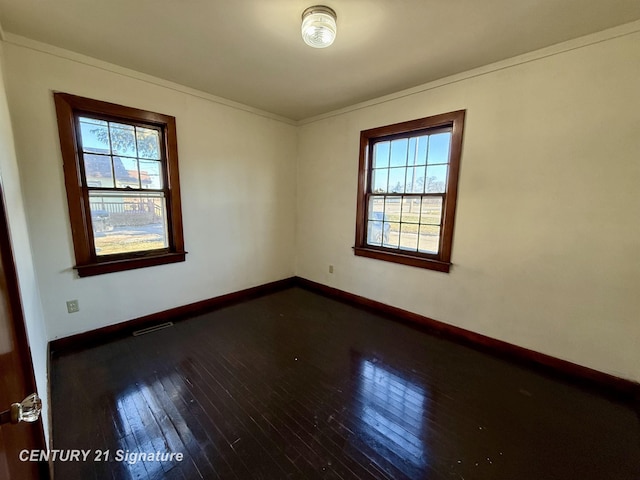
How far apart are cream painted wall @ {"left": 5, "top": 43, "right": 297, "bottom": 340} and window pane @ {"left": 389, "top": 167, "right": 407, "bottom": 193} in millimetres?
1657

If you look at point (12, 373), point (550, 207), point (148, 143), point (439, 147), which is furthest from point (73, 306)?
point (550, 207)

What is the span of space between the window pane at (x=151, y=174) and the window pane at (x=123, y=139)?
0.14 meters

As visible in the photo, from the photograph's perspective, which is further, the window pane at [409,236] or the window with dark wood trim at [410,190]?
the window pane at [409,236]

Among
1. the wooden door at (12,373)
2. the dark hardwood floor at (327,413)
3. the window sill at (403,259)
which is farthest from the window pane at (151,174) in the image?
the window sill at (403,259)

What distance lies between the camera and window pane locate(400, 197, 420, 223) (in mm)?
3031

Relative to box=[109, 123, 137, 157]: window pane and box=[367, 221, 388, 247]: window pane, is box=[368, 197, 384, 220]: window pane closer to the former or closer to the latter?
box=[367, 221, 388, 247]: window pane

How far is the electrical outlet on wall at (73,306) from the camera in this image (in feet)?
7.95

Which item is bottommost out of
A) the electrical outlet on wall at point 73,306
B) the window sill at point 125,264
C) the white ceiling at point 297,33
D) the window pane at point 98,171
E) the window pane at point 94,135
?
the electrical outlet on wall at point 73,306

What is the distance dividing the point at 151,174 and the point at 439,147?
310 cm

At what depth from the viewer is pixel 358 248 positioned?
3.54 meters

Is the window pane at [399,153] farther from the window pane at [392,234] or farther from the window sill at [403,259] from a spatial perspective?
the window sill at [403,259]

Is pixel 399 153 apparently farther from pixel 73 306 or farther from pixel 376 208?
pixel 73 306

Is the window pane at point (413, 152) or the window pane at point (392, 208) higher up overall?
the window pane at point (413, 152)

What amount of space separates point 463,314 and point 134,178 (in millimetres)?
3679
